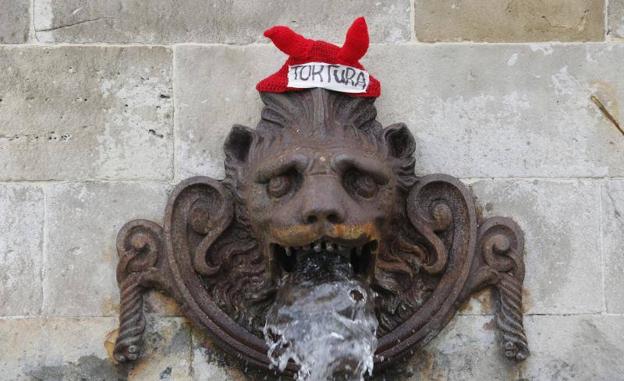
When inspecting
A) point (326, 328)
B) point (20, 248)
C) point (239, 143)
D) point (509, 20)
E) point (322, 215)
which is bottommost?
point (326, 328)

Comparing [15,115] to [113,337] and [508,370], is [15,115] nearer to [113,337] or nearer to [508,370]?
[113,337]

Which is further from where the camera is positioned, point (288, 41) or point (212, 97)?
point (212, 97)

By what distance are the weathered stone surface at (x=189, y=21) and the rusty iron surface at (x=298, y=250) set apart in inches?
9.5

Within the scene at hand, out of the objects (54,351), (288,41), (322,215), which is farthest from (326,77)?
(54,351)

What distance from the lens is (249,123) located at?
2.85 metres

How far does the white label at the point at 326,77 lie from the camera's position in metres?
2.68

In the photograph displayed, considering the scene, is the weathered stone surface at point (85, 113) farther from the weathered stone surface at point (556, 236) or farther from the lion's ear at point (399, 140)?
the weathered stone surface at point (556, 236)

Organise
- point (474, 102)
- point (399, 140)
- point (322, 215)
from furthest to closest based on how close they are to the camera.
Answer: point (474, 102)
point (399, 140)
point (322, 215)

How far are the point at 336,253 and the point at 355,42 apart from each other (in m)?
0.52

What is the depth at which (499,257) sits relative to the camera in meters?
2.79

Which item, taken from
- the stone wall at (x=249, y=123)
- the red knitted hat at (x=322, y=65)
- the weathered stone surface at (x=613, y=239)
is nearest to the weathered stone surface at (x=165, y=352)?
the stone wall at (x=249, y=123)

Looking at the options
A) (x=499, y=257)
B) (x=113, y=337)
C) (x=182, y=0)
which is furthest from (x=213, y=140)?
(x=499, y=257)

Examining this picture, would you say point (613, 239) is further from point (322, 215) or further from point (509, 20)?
point (322, 215)

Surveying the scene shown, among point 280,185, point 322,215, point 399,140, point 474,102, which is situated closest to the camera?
point 322,215
